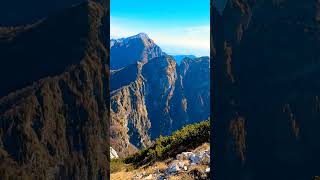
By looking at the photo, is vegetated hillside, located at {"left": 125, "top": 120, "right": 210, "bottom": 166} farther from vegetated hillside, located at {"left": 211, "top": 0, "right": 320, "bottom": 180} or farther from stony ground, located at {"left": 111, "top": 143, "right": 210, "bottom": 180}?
vegetated hillside, located at {"left": 211, "top": 0, "right": 320, "bottom": 180}

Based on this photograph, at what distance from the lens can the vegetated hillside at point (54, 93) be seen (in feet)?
39.8

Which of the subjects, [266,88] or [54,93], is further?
[266,88]

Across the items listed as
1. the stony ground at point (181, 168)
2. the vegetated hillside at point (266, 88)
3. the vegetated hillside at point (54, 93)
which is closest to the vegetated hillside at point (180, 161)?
the stony ground at point (181, 168)

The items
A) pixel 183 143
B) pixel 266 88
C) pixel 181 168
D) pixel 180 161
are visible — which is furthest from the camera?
pixel 183 143

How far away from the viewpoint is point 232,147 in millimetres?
13727

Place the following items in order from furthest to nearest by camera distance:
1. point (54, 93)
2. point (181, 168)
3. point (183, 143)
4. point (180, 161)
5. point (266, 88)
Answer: point (183, 143) < point (180, 161) < point (181, 168) < point (266, 88) < point (54, 93)

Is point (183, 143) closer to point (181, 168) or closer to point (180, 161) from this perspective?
point (180, 161)

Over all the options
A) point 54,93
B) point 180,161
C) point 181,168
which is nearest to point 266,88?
point 54,93

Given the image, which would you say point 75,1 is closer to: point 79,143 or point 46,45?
point 46,45

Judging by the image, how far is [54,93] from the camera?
1253 cm

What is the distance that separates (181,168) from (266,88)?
21.5 ft

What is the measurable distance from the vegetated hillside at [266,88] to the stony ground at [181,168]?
414cm

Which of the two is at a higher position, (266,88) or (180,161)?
(266,88)

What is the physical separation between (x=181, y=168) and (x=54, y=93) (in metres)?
7.56
